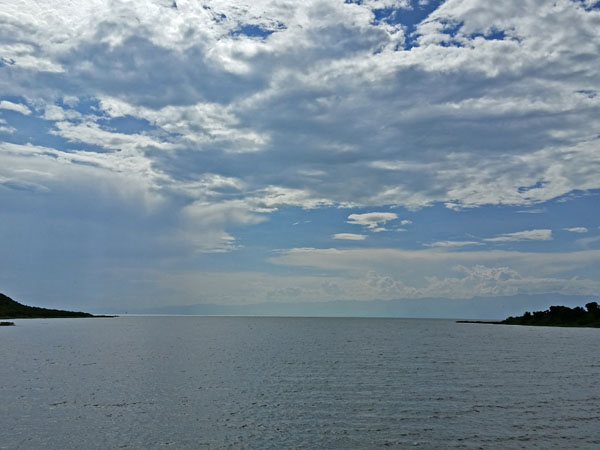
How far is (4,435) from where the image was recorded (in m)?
36.4

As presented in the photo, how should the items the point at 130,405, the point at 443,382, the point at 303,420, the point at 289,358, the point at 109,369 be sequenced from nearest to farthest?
the point at 303,420 < the point at 130,405 < the point at 443,382 < the point at 109,369 < the point at 289,358

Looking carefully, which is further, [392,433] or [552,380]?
[552,380]

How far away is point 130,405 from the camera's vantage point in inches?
1909

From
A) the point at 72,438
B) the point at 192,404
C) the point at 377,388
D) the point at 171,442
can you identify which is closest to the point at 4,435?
the point at 72,438

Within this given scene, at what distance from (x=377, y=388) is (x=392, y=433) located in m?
20.7

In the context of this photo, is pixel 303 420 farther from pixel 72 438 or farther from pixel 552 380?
pixel 552 380

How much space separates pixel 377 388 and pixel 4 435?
38.8 m

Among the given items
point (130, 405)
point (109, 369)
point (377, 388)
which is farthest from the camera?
point (109, 369)

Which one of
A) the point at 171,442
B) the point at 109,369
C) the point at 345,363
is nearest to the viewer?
the point at 171,442

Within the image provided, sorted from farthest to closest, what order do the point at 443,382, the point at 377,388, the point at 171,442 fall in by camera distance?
the point at 443,382 < the point at 377,388 < the point at 171,442

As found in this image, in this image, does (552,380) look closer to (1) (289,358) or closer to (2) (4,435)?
(1) (289,358)

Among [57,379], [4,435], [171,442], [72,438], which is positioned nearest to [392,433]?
[171,442]

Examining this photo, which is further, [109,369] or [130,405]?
[109,369]

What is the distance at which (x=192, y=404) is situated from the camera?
49219 millimetres
